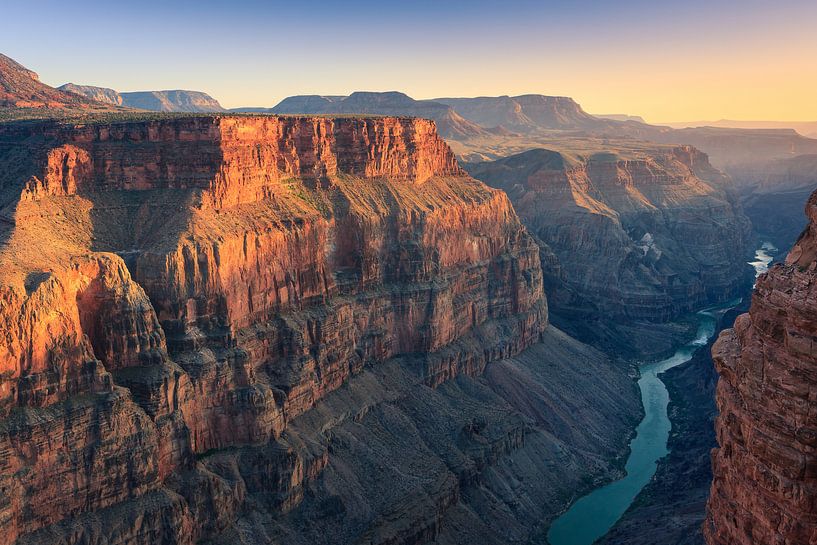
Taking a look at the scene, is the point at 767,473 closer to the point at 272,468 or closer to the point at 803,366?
the point at 803,366

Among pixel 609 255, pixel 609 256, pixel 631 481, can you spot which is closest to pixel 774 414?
pixel 631 481

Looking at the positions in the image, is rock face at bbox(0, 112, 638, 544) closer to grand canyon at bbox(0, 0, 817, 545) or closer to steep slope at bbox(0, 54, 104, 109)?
grand canyon at bbox(0, 0, 817, 545)

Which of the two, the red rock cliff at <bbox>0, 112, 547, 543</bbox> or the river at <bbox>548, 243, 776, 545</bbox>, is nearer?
the red rock cliff at <bbox>0, 112, 547, 543</bbox>

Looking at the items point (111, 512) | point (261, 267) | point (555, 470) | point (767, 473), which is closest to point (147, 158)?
point (261, 267)

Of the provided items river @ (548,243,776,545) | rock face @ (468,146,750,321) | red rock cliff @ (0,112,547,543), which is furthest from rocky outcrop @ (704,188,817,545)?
rock face @ (468,146,750,321)

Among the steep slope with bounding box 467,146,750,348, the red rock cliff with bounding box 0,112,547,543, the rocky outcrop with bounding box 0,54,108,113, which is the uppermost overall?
the rocky outcrop with bounding box 0,54,108,113

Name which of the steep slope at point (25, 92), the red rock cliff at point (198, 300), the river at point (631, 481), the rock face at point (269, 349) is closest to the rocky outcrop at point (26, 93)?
the steep slope at point (25, 92)
